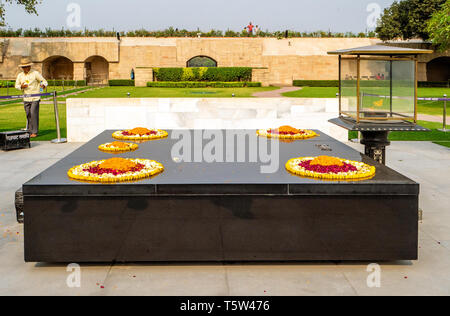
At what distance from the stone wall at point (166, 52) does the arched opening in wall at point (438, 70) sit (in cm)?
1071

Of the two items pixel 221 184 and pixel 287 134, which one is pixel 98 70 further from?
pixel 221 184

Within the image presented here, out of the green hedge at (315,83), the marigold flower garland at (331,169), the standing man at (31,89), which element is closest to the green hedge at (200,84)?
the green hedge at (315,83)

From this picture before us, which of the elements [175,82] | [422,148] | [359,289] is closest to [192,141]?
[359,289]

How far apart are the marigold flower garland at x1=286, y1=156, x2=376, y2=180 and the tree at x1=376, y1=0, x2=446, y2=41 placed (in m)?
39.2

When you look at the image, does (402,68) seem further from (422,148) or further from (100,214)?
(422,148)

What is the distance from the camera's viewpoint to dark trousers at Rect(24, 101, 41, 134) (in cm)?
1252

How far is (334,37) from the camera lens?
4162 cm

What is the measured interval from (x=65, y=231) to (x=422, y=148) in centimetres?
873

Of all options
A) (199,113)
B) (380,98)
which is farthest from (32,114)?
(380,98)

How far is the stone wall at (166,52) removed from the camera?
125 ft

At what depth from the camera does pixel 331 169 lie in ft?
15.7

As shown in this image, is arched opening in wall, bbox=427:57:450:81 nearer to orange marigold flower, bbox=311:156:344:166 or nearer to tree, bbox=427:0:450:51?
tree, bbox=427:0:450:51

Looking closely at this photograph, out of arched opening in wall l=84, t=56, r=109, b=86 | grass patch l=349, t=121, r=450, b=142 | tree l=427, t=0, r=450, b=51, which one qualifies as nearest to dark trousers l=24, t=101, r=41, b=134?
grass patch l=349, t=121, r=450, b=142

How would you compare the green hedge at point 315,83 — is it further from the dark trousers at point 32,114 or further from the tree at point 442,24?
the dark trousers at point 32,114
